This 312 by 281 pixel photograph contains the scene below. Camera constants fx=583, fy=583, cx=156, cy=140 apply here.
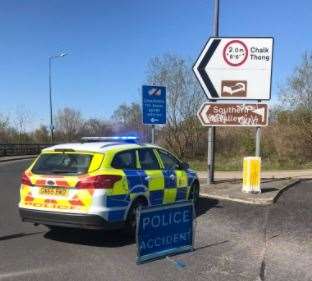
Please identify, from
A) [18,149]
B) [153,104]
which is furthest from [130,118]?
[153,104]

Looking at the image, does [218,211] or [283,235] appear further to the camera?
[218,211]

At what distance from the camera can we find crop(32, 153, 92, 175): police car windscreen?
9234 millimetres

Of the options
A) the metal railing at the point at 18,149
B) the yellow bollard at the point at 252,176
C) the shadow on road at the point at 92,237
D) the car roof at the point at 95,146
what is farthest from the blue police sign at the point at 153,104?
the metal railing at the point at 18,149

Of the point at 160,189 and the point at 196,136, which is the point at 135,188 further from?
the point at 196,136

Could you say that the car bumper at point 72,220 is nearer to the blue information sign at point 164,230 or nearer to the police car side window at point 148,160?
the police car side window at point 148,160

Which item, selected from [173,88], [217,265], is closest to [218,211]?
[217,265]

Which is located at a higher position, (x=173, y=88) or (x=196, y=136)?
(x=173, y=88)

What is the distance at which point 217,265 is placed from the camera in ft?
25.1

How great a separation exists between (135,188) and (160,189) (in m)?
0.97

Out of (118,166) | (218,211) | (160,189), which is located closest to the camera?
(118,166)

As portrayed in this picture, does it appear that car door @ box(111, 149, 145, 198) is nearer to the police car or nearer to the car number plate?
the police car

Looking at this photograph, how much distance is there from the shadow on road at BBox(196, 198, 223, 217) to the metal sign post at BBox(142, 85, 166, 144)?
440 cm

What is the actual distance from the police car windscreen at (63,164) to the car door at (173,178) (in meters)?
1.98

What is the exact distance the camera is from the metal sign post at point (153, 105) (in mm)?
18094
